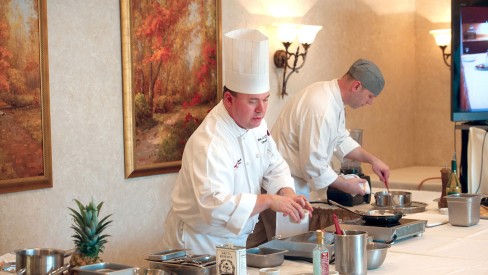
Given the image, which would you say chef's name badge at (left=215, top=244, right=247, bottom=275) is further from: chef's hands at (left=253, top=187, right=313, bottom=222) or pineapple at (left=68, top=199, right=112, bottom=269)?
chef's hands at (left=253, top=187, right=313, bottom=222)

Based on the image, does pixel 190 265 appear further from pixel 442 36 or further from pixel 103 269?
pixel 442 36

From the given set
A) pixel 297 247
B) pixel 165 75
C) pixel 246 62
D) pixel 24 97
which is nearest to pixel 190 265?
pixel 297 247

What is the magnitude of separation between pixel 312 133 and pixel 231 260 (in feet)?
6.61

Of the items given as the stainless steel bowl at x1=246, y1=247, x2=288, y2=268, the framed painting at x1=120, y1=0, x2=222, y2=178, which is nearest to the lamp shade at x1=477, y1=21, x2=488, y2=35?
the framed painting at x1=120, y1=0, x2=222, y2=178

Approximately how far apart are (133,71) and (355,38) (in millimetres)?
2766

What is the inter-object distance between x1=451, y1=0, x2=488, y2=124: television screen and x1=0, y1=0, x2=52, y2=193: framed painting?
2998 mm

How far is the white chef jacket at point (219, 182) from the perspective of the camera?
117 inches

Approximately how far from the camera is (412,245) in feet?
10.6

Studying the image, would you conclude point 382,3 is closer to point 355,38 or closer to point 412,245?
point 355,38

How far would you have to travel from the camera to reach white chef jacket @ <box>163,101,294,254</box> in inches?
117

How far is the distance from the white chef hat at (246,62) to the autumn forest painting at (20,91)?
131 cm

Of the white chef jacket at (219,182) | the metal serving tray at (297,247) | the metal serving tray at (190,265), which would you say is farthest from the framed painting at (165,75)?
the metal serving tray at (190,265)

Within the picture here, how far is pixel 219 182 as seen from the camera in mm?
3008

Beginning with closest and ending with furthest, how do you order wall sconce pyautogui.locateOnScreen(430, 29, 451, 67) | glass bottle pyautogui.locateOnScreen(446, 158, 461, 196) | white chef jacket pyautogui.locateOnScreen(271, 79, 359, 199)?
glass bottle pyautogui.locateOnScreen(446, 158, 461, 196) < white chef jacket pyautogui.locateOnScreen(271, 79, 359, 199) < wall sconce pyautogui.locateOnScreen(430, 29, 451, 67)
